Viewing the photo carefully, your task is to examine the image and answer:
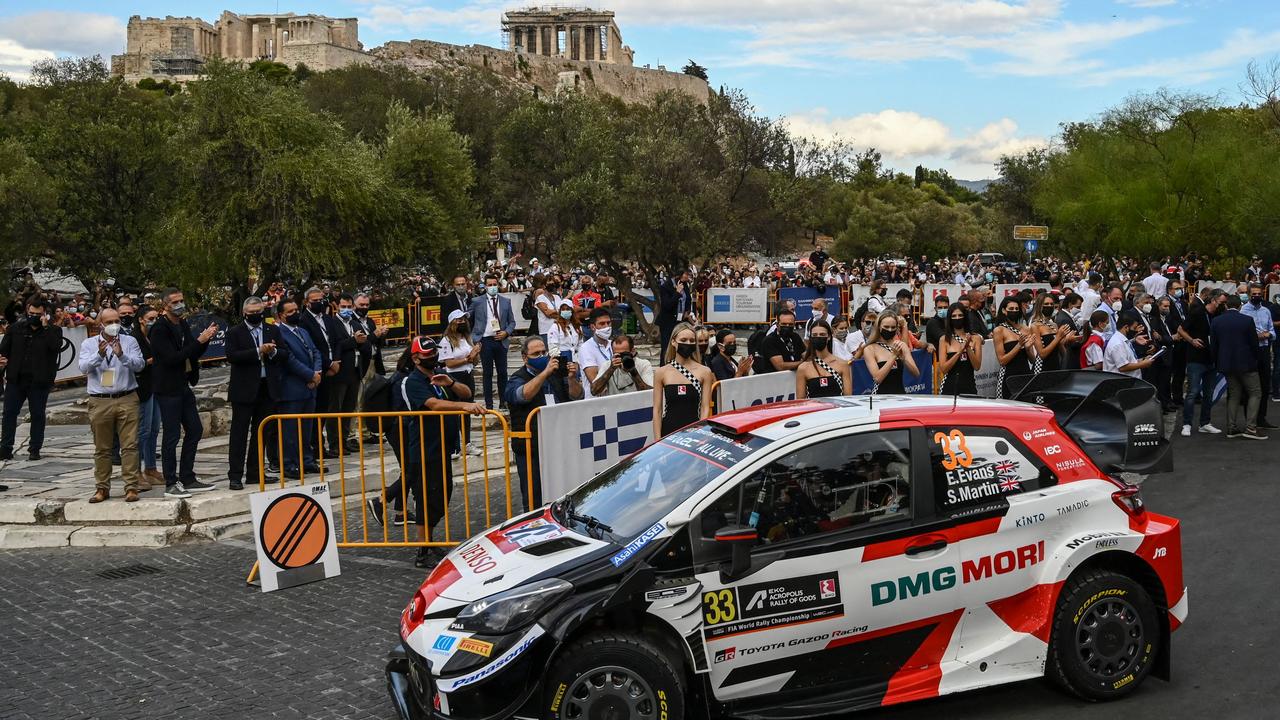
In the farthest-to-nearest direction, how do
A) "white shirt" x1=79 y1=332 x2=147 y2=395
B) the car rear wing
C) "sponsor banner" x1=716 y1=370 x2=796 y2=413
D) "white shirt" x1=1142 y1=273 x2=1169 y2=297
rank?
1. "white shirt" x1=1142 y1=273 x2=1169 y2=297
2. "white shirt" x1=79 y1=332 x2=147 y2=395
3. "sponsor banner" x1=716 y1=370 x2=796 y2=413
4. the car rear wing

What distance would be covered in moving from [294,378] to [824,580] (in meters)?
7.35

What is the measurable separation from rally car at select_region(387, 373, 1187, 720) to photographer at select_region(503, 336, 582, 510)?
215 cm

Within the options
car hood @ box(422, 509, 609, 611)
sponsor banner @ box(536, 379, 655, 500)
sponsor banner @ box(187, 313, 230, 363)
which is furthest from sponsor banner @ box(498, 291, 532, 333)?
car hood @ box(422, 509, 609, 611)

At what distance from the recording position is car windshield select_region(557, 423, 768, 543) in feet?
17.5

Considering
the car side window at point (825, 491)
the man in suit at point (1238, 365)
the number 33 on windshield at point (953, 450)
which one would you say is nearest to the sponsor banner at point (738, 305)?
the man in suit at point (1238, 365)

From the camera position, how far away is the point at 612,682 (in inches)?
189

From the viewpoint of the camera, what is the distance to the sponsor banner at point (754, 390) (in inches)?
384

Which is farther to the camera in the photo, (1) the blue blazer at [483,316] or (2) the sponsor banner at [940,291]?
(2) the sponsor banner at [940,291]

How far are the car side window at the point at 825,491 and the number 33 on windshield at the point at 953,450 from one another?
18 centimetres

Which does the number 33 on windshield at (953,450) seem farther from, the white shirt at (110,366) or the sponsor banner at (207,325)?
the sponsor banner at (207,325)

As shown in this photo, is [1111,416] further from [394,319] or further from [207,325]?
[394,319]

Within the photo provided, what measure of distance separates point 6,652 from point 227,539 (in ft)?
9.40

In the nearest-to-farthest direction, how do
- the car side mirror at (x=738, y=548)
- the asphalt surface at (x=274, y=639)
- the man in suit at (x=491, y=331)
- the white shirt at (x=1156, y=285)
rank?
1. the car side mirror at (x=738, y=548)
2. the asphalt surface at (x=274, y=639)
3. the man in suit at (x=491, y=331)
4. the white shirt at (x=1156, y=285)

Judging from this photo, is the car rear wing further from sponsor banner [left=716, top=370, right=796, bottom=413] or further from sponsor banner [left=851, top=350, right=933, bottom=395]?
sponsor banner [left=851, top=350, right=933, bottom=395]
